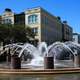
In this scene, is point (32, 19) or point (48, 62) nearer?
point (48, 62)

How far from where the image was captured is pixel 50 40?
244ft

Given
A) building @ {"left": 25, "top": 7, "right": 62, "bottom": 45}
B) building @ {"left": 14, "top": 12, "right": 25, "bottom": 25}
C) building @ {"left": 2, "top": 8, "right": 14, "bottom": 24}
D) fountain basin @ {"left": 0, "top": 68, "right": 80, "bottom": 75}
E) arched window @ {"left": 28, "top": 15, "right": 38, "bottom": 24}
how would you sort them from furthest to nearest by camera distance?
1. building @ {"left": 2, "top": 8, "right": 14, "bottom": 24}
2. building @ {"left": 14, "top": 12, "right": 25, "bottom": 25}
3. arched window @ {"left": 28, "top": 15, "right": 38, "bottom": 24}
4. building @ {"left": 25, "top": 7, "right": 62, "bottom": 45}
5. fountain basin @ {"left": 0, "top": 68, "right": 80, "bottom": 75}

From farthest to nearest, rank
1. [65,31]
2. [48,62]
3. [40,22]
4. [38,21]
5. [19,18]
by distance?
[65,31] < [19,18] < [38,21] < [40,22] < [48,62]

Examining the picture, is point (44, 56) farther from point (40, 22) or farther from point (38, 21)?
point (38, 21)

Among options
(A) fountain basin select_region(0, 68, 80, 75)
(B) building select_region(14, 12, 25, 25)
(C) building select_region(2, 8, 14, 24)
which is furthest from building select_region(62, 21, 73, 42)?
(A) fountain basin select_region(0, 68, 80, 75)

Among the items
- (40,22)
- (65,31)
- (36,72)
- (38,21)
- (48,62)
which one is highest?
(65,31)

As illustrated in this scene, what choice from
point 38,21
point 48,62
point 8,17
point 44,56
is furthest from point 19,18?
point 48,62

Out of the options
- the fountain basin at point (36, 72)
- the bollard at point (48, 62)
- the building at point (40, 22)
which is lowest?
the fountain basin at point (36, 72)

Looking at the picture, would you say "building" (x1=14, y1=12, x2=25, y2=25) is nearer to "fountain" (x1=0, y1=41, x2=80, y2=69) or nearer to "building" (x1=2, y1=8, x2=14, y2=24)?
"building" (x1=2, y1=8, x2=14, y2=24)

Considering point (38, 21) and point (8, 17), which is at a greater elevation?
point (8, 17)

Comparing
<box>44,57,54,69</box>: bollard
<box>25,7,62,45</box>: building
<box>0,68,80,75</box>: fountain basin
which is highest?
<box>25,7,62,45</box>: building

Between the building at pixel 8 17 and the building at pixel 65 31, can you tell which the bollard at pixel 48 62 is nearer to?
the building at pixel 8 17

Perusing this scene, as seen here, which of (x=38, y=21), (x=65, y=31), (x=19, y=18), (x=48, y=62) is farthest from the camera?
(x=65, y=31)


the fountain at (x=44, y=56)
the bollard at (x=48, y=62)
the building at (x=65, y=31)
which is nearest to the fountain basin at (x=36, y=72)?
the bollard at (x=48, y=62)
